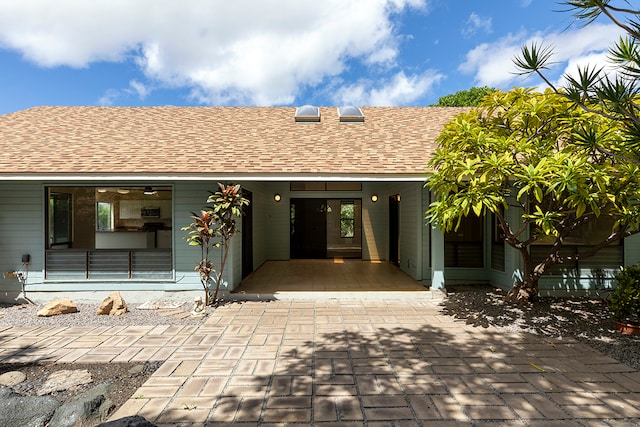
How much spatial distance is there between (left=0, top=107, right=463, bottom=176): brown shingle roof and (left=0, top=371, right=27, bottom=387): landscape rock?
344 centimetres

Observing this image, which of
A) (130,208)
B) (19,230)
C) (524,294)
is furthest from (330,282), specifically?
(19,230)

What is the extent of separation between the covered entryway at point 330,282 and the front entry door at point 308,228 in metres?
1.36

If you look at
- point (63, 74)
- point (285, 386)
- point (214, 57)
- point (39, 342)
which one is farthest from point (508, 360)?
point (63, 74)

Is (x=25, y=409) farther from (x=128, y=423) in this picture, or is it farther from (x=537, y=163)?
(x=537, y=163)

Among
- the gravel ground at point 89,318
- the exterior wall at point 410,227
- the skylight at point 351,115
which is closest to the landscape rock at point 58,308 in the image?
the gravel ground at point 89,318

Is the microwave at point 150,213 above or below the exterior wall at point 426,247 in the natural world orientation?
above

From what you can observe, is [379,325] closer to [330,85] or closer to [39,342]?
[39,342]

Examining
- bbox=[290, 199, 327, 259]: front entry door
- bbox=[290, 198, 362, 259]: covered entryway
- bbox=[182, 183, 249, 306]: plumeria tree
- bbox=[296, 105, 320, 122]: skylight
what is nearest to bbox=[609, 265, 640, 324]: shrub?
bbox=[182, 183, 249, 306]: plumeria tree

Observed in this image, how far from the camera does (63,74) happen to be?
41.7 ft

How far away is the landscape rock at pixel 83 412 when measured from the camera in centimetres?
249

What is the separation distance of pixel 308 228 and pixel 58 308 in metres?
7.53

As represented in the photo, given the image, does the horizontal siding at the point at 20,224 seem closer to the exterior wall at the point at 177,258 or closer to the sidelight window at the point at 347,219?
the exterior wall at the point at 177,258

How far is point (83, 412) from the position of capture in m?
2.54

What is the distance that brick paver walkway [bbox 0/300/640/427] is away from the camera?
2.56 metres
